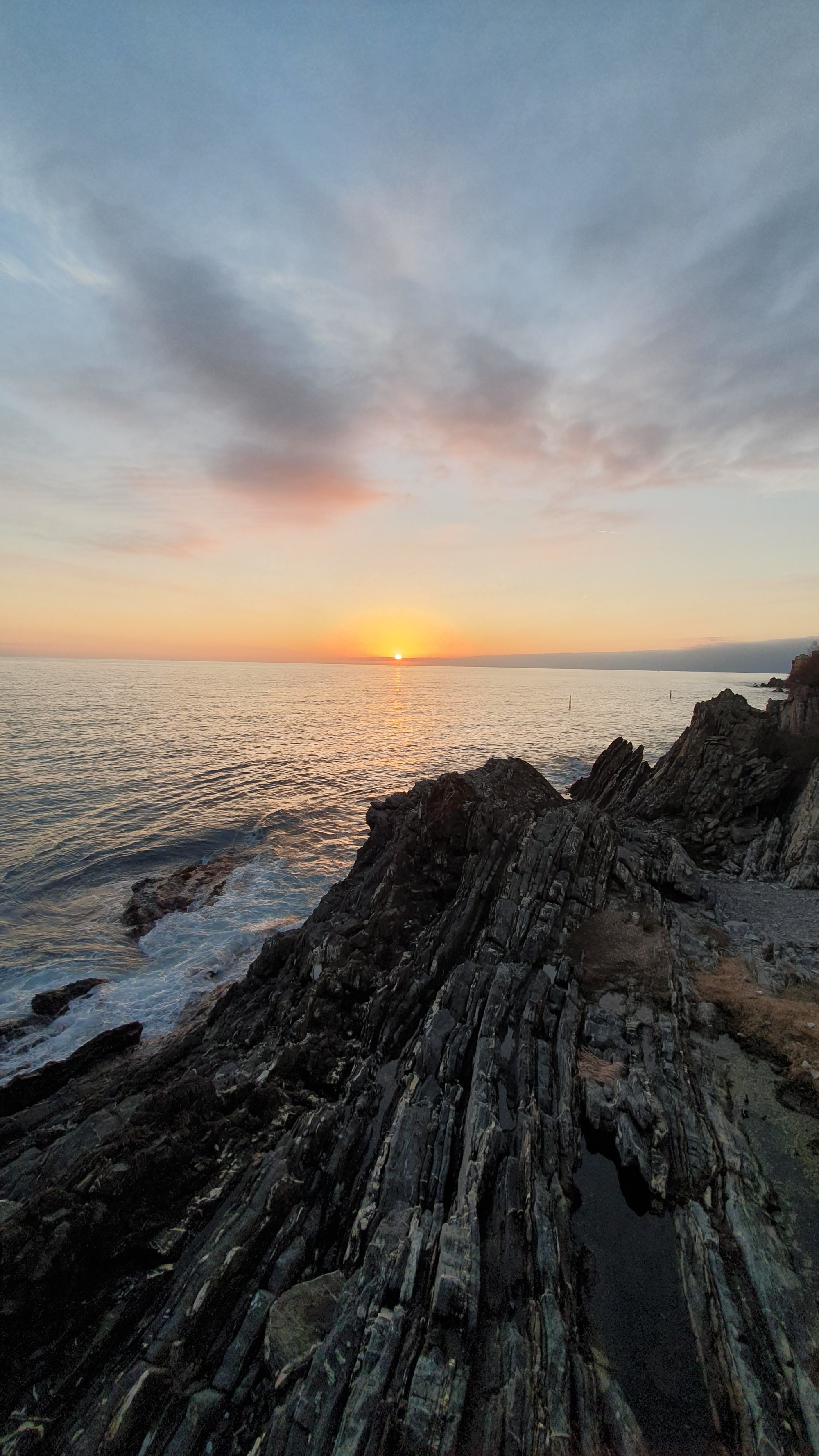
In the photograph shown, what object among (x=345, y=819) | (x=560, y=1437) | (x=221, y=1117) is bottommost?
(x=345, y=819)

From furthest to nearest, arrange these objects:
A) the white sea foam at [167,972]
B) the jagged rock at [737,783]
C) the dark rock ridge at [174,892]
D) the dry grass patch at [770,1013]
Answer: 1. the jagged rock at [737,783]
2. the dark rock ridge at [174,892]
3. the white sea foam at [167,972]
4. the dry grass patch at [770,1013]

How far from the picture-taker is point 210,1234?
920 centimetres

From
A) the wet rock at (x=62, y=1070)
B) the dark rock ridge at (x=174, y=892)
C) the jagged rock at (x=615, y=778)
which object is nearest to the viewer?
the wet rock at (x=62, y=1070)

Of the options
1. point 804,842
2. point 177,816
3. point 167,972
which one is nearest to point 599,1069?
A: point 167,972

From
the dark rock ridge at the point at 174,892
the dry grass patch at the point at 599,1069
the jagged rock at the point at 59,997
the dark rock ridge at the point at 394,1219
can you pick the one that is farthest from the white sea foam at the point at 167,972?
the dry grass patch at the point at 599,1069

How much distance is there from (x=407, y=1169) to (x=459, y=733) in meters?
84.2

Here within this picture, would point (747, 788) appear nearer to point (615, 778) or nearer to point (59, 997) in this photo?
point (615, 778)

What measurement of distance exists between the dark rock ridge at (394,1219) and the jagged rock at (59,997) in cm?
511

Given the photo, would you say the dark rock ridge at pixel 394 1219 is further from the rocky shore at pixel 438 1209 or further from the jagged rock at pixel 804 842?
the jagged rock at pixel 804 842

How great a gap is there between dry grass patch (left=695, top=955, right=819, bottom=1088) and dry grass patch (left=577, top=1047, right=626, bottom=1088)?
4218 millimetres

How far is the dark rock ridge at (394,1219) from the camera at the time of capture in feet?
22.4

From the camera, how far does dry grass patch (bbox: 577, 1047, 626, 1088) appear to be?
12703 millimetres

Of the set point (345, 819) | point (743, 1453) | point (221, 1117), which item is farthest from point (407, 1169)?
point (345, 819)

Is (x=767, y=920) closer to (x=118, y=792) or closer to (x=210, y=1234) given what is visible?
(x=210, y=1234)
